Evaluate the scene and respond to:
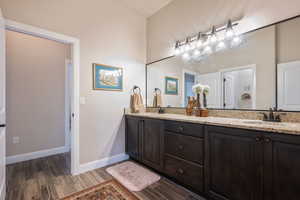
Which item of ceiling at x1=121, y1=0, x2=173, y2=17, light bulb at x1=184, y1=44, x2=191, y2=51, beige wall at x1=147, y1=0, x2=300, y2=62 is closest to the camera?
beige wall at x1=147, y1=0, x2=300, y2=62

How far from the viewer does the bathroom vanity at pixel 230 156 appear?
3.51 ft

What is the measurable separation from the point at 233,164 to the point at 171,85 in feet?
5.46

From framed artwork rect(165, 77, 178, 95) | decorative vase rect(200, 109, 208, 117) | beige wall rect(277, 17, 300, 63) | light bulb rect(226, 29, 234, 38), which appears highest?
light bulb rect(226, 29, 234, 38)

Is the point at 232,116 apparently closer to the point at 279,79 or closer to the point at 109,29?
the point at 279,79

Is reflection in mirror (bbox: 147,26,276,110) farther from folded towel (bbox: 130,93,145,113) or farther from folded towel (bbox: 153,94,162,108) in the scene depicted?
folded towel (bbox: 130,93,145,113)

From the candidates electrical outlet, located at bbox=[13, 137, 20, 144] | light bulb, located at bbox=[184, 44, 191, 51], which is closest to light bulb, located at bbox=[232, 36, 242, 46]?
light bulb, located at bbox=[184, 44, 191, 51]

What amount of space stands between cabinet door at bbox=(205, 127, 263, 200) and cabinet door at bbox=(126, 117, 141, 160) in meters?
1.26

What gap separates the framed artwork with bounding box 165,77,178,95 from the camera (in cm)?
262

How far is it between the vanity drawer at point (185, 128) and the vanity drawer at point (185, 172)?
361 mm

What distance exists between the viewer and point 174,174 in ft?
6.16

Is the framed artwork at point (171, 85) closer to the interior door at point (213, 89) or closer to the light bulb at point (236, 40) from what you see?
the interior door at point (213, 89)

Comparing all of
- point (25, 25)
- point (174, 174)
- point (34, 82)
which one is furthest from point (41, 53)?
point (174, 174)

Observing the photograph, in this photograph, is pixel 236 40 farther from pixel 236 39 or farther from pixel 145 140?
pixel 145 140

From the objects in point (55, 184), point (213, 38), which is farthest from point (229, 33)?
point (55, 184)
